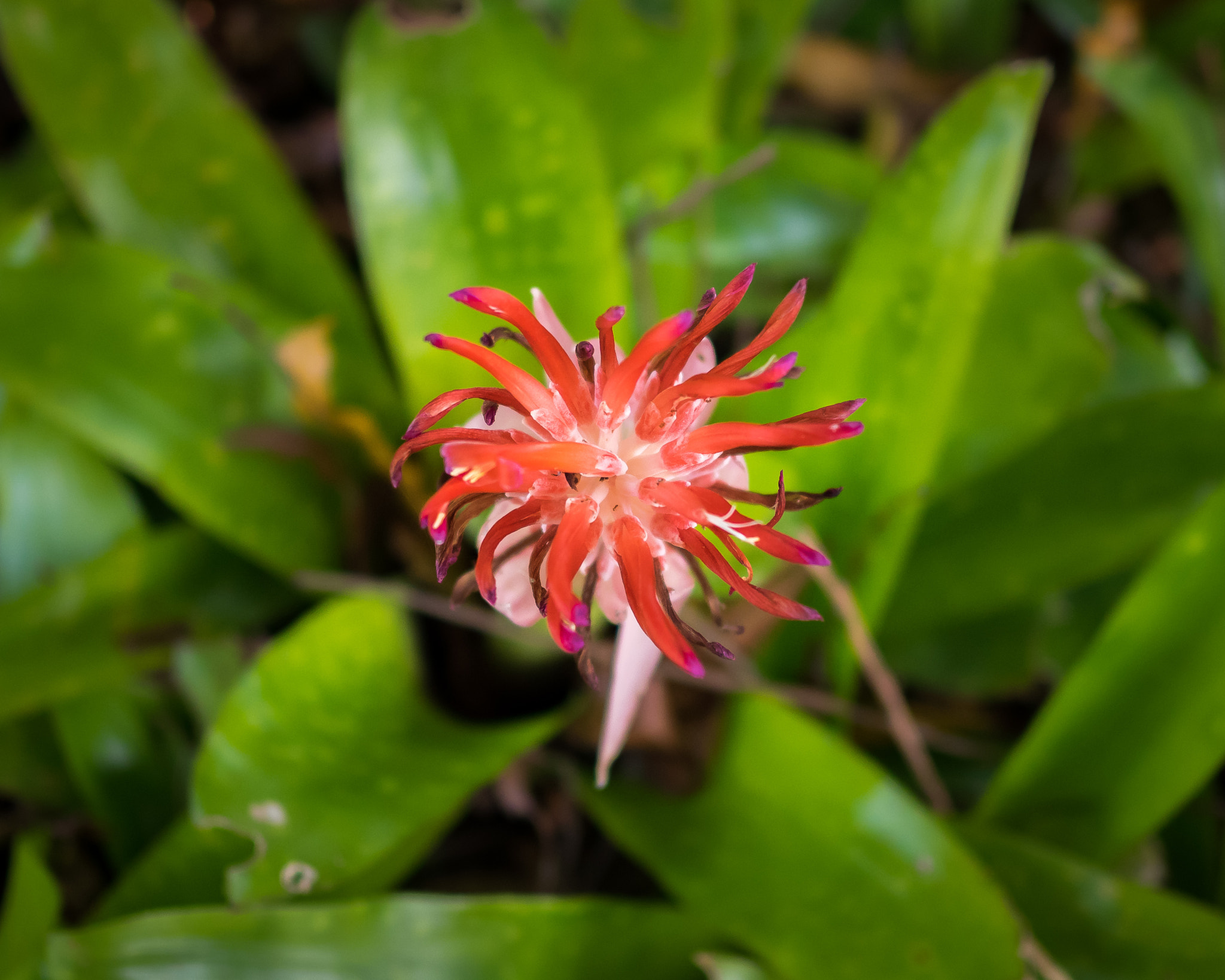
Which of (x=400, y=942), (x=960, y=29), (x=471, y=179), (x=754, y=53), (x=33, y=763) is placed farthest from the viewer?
(x=960, y=29)

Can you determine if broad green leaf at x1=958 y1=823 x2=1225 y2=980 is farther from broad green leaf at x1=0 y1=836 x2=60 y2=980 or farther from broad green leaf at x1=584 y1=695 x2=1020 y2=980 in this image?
broad green leaf at x1=0 y1=836 x2=60 y2=980

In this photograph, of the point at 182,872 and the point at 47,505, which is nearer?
the point at 182,872

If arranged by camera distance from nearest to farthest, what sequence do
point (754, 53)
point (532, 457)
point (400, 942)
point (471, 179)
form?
1. point (532, 457)
2. point (400, 942)
3. point (471, 179)
4. point (754, 53)

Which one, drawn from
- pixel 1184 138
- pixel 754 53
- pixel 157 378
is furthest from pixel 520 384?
pixel 1184 138

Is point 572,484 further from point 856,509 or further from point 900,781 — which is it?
point 900,781

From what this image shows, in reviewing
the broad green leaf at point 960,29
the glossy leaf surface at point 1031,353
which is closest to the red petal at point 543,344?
the glossy leaf surface at point 1031,353

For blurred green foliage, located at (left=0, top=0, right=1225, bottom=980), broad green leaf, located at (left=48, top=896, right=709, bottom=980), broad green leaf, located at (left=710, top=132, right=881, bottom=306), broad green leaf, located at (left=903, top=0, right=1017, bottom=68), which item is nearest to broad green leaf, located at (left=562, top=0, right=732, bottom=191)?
blurred green foliage, located at (left=0, top=0, right=1225, bottom=980)

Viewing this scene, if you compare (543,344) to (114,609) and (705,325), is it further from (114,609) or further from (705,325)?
(114,609)

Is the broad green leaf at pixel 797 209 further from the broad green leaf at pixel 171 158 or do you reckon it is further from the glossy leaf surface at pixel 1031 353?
the broad green leaf at pixel 171 158
